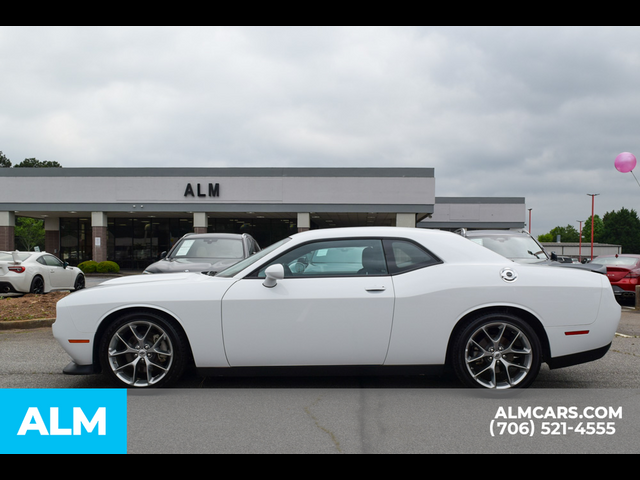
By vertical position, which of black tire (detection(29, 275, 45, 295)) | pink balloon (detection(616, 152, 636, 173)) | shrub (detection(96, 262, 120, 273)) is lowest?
shrub (detection(96, 262, 120, 273))

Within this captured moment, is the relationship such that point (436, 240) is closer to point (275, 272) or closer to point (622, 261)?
point (275, 272)

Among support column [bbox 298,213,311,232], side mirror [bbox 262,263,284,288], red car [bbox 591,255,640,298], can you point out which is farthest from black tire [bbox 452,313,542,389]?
support column [bbox 298,213,311,232]

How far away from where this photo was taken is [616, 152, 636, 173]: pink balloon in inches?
602

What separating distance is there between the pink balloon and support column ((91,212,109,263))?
81.6ft

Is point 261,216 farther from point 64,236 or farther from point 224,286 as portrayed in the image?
point 224,286

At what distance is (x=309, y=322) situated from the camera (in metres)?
4.34

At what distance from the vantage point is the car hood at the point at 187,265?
8.86 metres

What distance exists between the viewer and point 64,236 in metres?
34.3

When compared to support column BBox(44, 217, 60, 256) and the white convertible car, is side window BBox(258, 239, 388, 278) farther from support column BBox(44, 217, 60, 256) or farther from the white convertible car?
support column BBox(44, 217, 60, 256)

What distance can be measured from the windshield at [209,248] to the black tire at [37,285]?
5247mm

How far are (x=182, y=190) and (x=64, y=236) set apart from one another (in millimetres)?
11664

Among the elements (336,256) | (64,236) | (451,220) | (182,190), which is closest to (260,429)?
(336,256)

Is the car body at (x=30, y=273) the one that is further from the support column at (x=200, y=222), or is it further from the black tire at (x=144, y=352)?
the support column at (x=200, y=222)

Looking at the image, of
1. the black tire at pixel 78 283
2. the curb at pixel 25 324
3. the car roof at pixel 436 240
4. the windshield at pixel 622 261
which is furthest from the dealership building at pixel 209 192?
the car roof at pixel 436 240
